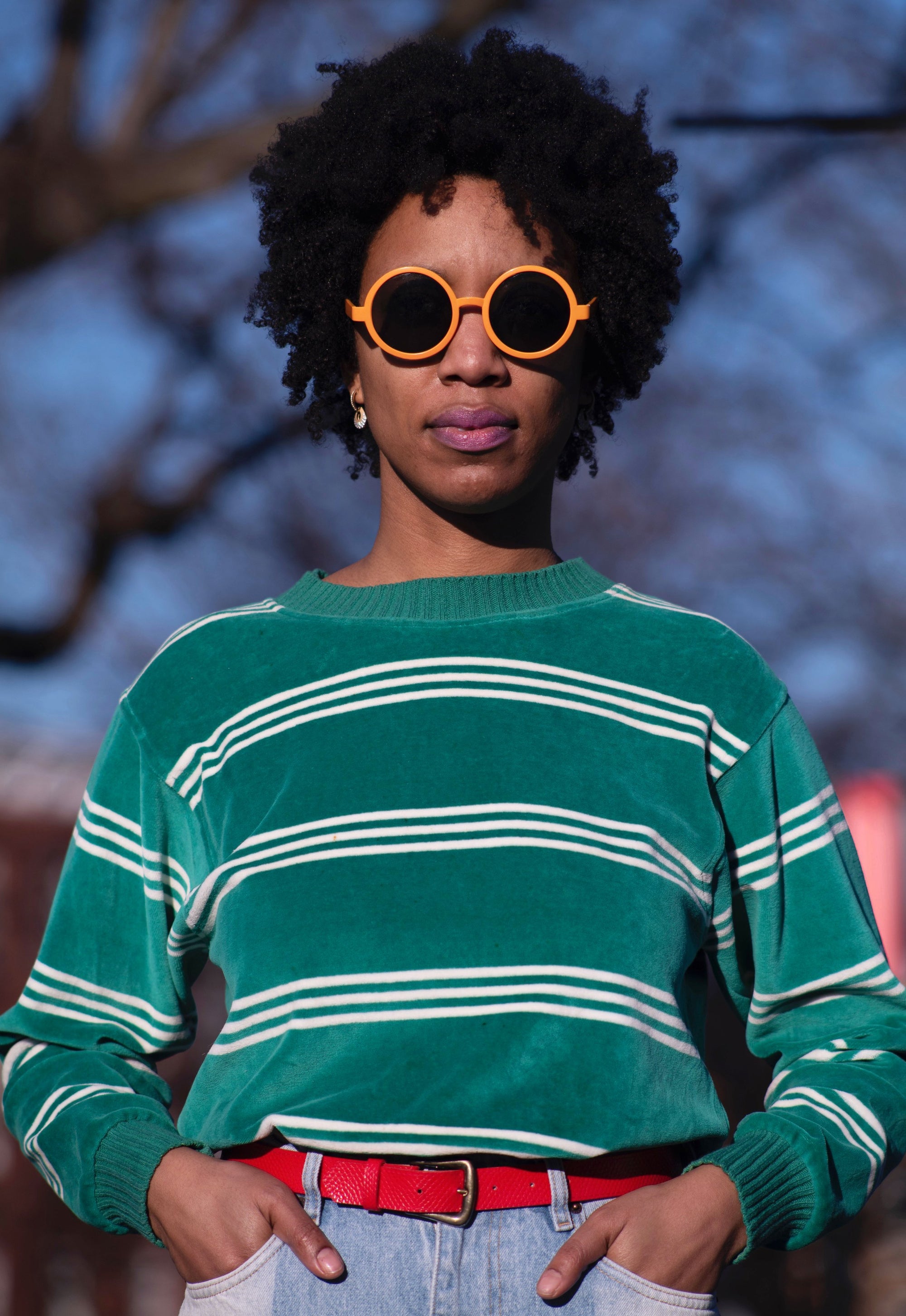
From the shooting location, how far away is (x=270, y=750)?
167 centimetres

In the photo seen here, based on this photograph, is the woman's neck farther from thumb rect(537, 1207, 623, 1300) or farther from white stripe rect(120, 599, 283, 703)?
thumb rect(537, 1207, 623, 1300)

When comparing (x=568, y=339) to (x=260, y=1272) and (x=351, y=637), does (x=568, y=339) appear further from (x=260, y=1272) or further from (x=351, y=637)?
(x=260, y=1272)

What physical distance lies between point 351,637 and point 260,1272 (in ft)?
2.39

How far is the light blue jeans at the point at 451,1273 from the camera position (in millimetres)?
1417

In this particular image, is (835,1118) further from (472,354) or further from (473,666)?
(472,354)

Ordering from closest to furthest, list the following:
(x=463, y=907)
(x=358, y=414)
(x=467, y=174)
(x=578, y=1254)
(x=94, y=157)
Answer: (x=578, y=1254) < (x=463, y=907) < (x=467, y=174) < (x=358, y=414) < (x=94, y=157)

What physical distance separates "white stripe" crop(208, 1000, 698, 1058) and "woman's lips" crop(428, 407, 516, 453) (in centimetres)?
70

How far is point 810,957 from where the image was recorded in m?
1.68

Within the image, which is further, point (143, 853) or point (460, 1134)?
point (143, 853)

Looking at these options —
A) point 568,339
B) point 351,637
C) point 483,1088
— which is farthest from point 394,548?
point 483,1088

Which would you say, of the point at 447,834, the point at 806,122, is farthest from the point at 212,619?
the point at 806,122

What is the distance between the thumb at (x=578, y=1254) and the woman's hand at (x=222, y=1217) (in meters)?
0.21

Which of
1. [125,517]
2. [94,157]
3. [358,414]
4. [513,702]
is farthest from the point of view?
[125,517]

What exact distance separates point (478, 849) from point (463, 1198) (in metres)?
0.36
